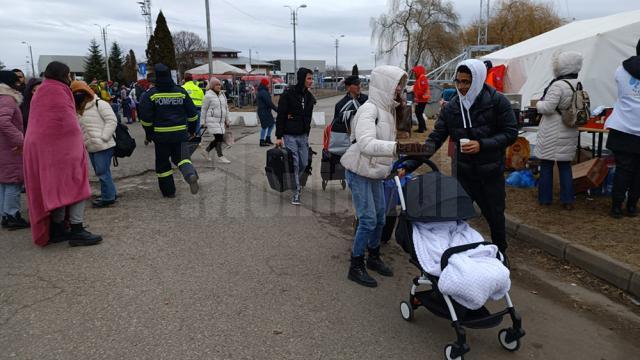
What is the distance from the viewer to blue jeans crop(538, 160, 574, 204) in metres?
5.94

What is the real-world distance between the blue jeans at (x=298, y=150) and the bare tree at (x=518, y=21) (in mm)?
37579

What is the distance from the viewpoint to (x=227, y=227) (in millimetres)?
5855

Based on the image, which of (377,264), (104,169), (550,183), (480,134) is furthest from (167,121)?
(550,183)

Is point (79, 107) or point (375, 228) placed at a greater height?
point (79, 107)

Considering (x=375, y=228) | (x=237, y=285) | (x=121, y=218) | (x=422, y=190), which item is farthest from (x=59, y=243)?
(x=422, y=190)

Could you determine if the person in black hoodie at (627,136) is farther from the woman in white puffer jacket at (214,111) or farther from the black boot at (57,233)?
the woman in white puffer jacket at (214,111)

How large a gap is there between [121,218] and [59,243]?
102 centimetres

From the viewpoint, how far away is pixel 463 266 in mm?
2920

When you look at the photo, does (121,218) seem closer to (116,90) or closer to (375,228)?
(375,228)

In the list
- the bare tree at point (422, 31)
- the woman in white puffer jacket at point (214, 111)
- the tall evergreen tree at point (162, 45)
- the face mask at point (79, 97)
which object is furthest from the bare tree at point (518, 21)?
the face mask at point (79, 97)

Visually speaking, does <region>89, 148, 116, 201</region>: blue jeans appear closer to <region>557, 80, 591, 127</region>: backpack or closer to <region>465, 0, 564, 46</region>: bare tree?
<region>557, 80, 591, 127</region>: backpack

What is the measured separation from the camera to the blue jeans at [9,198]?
5555 millimetres

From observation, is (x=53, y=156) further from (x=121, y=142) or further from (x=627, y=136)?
(x=627, y=136)

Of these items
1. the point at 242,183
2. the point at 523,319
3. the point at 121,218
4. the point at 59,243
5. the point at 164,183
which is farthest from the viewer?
the point at 242,183
